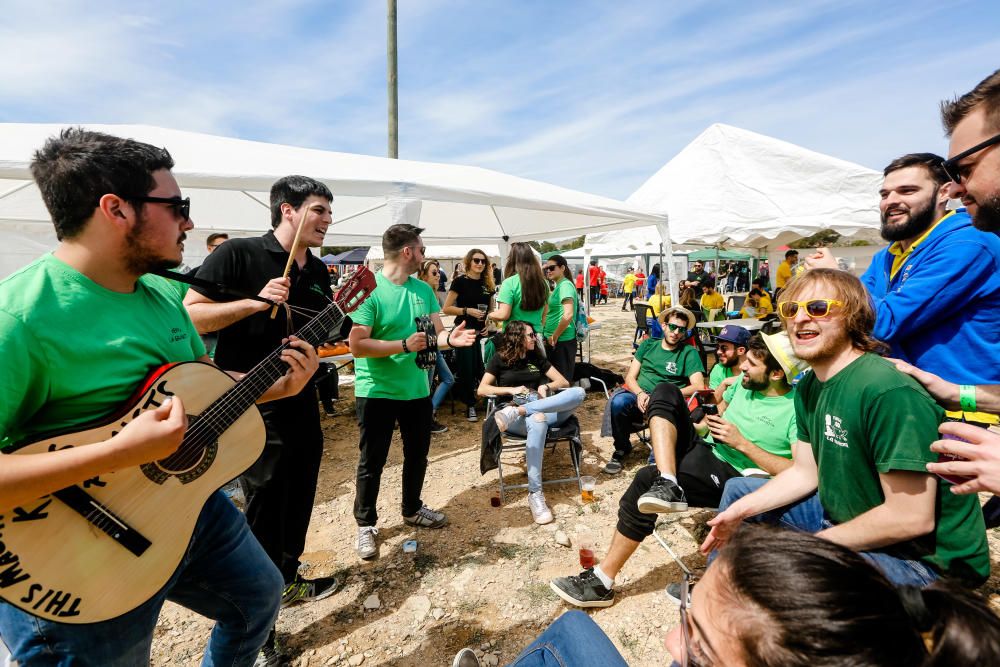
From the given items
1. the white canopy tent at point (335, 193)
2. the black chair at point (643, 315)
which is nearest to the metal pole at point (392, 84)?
the white canopy tent at point (335, 193)

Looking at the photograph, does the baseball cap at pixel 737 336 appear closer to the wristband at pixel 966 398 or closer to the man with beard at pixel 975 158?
the wristband at pixel 966 398

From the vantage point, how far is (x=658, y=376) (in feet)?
14.5

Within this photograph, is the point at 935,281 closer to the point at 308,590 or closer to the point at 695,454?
the point at 695,454

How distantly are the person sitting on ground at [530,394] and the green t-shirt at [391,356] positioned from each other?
1055 mm

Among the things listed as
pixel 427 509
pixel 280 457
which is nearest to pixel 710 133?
pixel 427 509

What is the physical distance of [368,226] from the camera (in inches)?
384

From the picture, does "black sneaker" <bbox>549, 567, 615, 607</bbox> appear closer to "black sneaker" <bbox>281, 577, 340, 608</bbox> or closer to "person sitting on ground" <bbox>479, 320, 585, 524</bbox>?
"person sitting on ground" <bbox>479, 320, 585, 524</bbox>

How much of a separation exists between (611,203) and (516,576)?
533 centimetres

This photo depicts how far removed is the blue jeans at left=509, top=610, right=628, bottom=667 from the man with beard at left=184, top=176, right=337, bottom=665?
1545mm

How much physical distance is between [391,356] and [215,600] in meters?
1.58

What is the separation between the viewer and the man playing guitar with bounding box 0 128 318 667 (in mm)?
1015

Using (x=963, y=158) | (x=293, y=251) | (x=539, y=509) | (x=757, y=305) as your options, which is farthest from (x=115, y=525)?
(x=757, y=305)

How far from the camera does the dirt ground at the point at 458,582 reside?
2.38 m

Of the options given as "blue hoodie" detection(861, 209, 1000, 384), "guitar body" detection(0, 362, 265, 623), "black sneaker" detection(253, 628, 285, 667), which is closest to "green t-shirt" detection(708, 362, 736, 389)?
"blue hoodie" detection(861, 209, 1000, 384)
